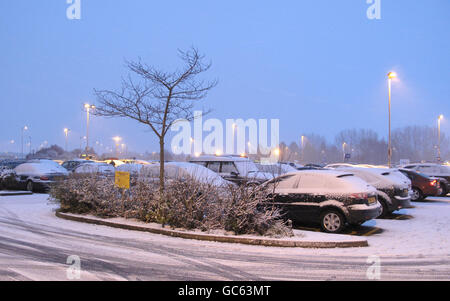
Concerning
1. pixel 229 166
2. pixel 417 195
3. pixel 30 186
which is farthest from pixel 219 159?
pixel 30 186

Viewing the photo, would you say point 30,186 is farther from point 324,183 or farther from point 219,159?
point 324,183

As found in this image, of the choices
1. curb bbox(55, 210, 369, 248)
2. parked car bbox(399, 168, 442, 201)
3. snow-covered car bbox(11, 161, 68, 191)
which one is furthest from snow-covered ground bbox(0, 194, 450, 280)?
snow-covered car bbox(11, 161, 68, 191)

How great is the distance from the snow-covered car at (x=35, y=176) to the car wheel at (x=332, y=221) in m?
13.7

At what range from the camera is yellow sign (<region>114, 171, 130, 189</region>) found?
1060cm

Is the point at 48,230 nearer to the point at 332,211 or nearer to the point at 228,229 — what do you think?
the point at 228,229

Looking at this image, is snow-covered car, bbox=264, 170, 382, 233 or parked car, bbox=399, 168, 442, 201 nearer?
snow-covered car, bbox=264, 170, 382, 233

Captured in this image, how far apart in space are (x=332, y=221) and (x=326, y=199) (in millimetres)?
551

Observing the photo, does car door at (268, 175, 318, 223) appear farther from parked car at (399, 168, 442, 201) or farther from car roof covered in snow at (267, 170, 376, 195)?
parked car at (399, 168, 442, 201)

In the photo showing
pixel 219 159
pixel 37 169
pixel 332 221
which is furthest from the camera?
pixel 37 169

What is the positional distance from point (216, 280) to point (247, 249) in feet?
6.89

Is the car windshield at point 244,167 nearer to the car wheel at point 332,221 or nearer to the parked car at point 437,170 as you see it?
the car wheel at point 332,221

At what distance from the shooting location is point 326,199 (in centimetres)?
993

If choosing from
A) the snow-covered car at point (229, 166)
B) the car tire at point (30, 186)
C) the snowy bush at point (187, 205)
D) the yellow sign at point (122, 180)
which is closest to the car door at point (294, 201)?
the snowy bush at point (187, 205)

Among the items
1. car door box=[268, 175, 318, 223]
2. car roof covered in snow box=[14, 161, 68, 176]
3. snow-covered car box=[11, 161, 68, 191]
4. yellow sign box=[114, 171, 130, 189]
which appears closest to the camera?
A: car door box=[268, 175, 318, 223]
